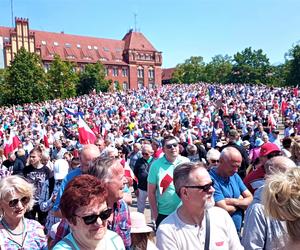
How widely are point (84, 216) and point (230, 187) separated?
235 cm

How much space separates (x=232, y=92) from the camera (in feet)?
122

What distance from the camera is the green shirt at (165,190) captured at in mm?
4934

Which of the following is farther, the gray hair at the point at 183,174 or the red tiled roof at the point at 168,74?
the red tiled roof at the point at 168,74

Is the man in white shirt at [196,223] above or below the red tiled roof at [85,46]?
below

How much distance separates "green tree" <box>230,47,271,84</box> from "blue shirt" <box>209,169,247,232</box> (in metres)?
92.1

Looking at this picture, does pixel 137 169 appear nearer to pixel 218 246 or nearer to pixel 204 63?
pixel 218 246

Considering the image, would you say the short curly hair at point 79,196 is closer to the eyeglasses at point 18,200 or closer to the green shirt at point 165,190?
the eyeglasses at point 18,200

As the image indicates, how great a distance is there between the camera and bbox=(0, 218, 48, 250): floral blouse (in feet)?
10.9

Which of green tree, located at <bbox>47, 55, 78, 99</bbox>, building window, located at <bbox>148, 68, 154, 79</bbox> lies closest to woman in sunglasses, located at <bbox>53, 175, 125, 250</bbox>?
green tree, located at <bbox>47, 55, 78, 99</bbox>

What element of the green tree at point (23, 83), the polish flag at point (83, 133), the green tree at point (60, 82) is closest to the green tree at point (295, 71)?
the green tree at point (60, 82)

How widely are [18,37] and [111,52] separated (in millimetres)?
27502

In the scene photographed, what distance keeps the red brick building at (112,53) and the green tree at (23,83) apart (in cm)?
2012

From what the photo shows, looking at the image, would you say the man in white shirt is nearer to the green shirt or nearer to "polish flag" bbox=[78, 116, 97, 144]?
the green shirt

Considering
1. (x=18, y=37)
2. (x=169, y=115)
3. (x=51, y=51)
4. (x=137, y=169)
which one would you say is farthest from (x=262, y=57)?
(x=137, y=169)
